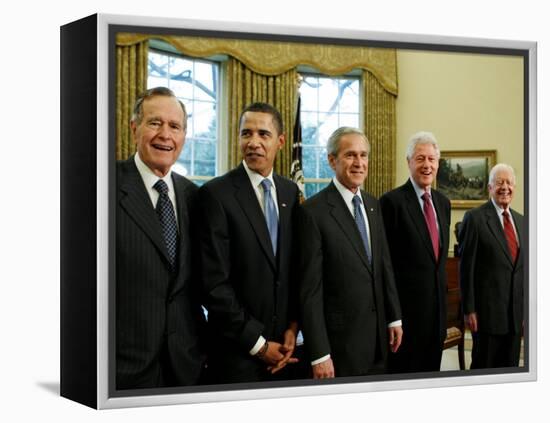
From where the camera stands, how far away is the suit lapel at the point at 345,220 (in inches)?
292

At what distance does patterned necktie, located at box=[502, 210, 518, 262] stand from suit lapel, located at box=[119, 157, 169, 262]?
8.08 ft

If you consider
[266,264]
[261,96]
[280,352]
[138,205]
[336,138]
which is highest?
[261,96]

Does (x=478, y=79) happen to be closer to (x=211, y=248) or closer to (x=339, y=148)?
(x=339, y=148)

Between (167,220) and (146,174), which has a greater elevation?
(146,174)

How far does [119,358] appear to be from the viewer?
6836 mm

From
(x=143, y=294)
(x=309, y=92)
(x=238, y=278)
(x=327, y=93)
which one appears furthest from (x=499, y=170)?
(x=143, y=294)

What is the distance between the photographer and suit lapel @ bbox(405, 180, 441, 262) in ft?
25.4

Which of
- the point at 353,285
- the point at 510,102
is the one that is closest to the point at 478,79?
the point at 510,102

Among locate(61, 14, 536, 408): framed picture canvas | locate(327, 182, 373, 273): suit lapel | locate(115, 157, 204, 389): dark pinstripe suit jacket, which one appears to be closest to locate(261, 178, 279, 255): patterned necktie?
locate(61, 14, 536, 408): framed picture canvas

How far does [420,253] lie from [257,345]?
128cm

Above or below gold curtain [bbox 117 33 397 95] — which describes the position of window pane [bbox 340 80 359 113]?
below

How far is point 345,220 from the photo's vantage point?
7438mm

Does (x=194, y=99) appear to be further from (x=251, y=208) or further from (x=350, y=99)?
(x=350, y=99)

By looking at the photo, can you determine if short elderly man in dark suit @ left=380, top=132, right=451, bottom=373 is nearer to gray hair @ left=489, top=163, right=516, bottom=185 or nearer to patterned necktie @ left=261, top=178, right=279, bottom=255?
gray hair @ left=489, top=163, right=516, bottom=185
